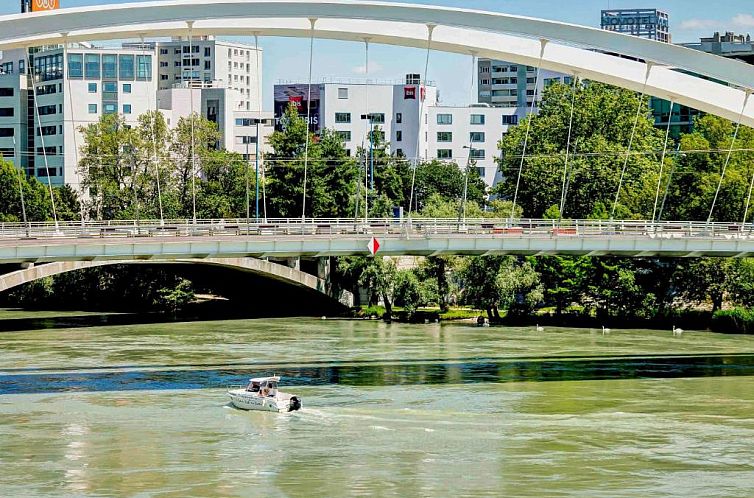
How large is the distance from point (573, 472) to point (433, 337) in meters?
26.0

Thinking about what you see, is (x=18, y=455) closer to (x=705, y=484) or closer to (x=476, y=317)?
(x=705, y=484)

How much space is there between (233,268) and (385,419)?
30389 mm

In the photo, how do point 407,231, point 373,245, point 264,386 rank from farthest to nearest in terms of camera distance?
point 407,231 < point 373,245 < point 264,386

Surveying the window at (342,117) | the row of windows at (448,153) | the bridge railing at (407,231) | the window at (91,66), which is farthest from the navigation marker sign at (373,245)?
the row of windows at (448,153)

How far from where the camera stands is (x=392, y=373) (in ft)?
140

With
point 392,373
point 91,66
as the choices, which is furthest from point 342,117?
point 392,373

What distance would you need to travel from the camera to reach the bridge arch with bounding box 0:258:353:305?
2365 inches

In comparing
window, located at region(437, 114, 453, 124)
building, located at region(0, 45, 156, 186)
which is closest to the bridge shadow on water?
building, located at region(0, 45, 156, 186)

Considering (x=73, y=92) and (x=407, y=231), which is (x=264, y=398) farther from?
(x=73, y=92)

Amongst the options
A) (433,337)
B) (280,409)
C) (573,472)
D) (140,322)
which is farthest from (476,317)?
(573,472)

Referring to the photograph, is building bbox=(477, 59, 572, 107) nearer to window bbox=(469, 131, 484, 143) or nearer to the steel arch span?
window bbox=(469, 131, 484, 143)

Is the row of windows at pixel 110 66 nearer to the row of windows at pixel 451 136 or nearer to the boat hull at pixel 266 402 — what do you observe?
the row of windows at pixel 451 136

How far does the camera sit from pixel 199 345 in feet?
170

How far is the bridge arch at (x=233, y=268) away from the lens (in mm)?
60062
